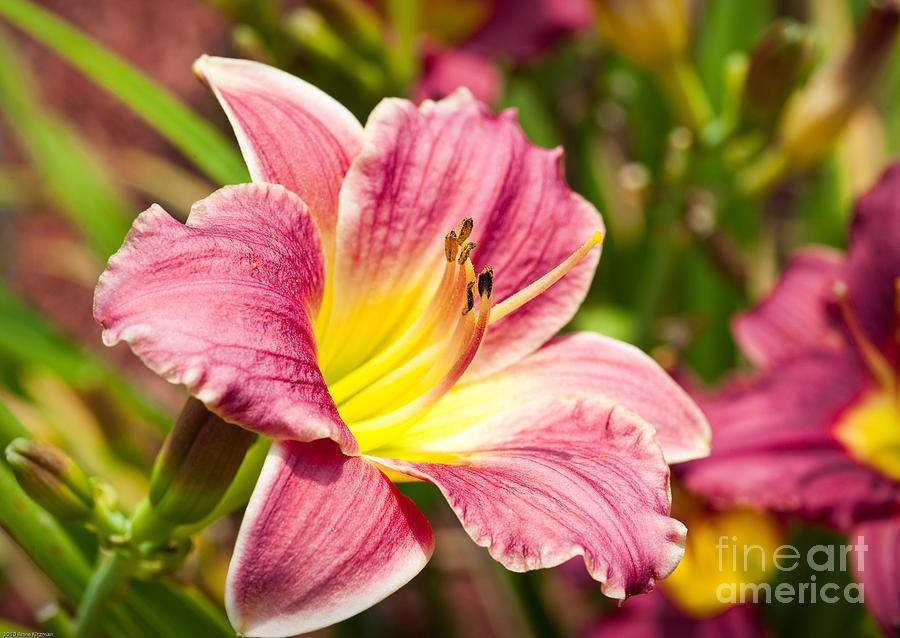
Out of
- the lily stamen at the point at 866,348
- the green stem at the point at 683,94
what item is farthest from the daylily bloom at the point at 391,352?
the green stem at the point at 683,94

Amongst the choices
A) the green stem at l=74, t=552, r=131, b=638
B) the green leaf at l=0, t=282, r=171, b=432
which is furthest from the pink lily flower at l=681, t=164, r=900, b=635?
the green leaf at l=0, t=282, r=171, b=432

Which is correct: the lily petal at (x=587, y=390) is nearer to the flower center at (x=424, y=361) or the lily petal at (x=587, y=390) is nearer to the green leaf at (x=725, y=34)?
the flower center at (x=424, y=361)

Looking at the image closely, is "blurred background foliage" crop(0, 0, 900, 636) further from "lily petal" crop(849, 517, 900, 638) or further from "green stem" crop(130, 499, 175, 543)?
"lily petal" crop(849, 517, 900, 638)

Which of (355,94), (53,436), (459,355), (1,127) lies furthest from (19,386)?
(1,127)

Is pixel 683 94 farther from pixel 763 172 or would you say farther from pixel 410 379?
pixel 410 379

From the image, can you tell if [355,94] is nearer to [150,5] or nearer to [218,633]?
[218,633]

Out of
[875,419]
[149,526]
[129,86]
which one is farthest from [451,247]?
[875,419]
